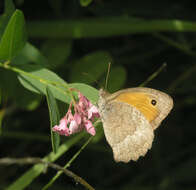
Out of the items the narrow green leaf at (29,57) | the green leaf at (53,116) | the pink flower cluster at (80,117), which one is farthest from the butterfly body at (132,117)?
the narrow green leaf at (29,57)

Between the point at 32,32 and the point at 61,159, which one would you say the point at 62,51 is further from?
the point at 61,159

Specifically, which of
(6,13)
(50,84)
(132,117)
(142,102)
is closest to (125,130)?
(132,117)

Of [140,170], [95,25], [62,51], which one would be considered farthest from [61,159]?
[95,25]

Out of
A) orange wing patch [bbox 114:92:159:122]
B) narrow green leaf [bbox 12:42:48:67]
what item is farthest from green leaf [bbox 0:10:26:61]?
orange wing patch [bbox 114:92:159:122]

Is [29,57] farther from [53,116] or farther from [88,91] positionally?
[53,116]

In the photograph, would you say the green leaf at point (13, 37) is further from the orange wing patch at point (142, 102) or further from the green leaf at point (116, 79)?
the green leaf at point (116, 79)

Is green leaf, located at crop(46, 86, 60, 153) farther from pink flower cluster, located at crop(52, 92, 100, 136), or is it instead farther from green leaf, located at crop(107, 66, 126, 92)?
green leaf, located at crop(107, 66, 126, 92)

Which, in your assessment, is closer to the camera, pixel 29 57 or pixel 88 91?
pixel 88 91
